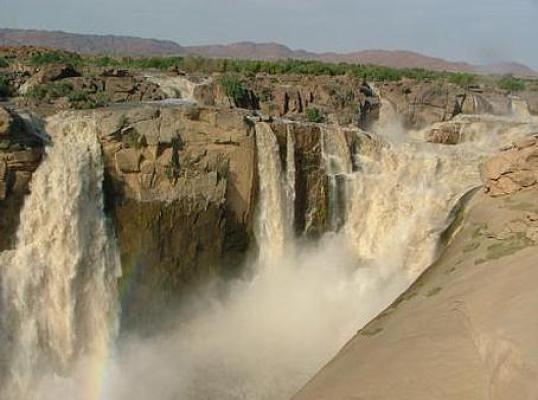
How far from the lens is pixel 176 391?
14.7 meters

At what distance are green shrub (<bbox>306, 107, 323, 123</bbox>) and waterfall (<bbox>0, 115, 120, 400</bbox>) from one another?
1125 centimetres

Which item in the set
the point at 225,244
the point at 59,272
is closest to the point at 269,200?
the point at 225,244

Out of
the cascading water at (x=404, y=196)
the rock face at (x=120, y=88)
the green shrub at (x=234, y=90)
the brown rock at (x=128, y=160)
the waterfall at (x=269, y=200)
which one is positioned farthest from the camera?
the green shrub at (x=234, y=90)

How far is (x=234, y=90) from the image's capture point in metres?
25.7

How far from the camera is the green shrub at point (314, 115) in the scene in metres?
25.2

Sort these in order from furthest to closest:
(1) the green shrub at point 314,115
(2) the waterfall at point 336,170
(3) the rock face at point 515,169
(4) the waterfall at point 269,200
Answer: (1) the green shrub at point 314,115, (2) the waterfall at point 336,170, (4) the waterfall at point 269,200, (3) the rock face at point 515,169

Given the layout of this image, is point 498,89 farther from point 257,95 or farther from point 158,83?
point 158,83

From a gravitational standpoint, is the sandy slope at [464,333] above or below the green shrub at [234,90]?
below

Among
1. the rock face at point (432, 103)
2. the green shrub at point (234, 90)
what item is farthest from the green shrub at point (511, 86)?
the green shrub at point (234, 90)

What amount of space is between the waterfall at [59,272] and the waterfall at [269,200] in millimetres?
4127

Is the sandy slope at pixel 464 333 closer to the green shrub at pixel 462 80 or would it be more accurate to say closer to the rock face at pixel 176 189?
the rock face at pixel 176 189

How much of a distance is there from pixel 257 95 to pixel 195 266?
11.3 meters

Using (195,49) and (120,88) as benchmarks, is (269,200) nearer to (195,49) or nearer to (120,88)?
(120,88)

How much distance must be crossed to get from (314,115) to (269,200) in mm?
8386
